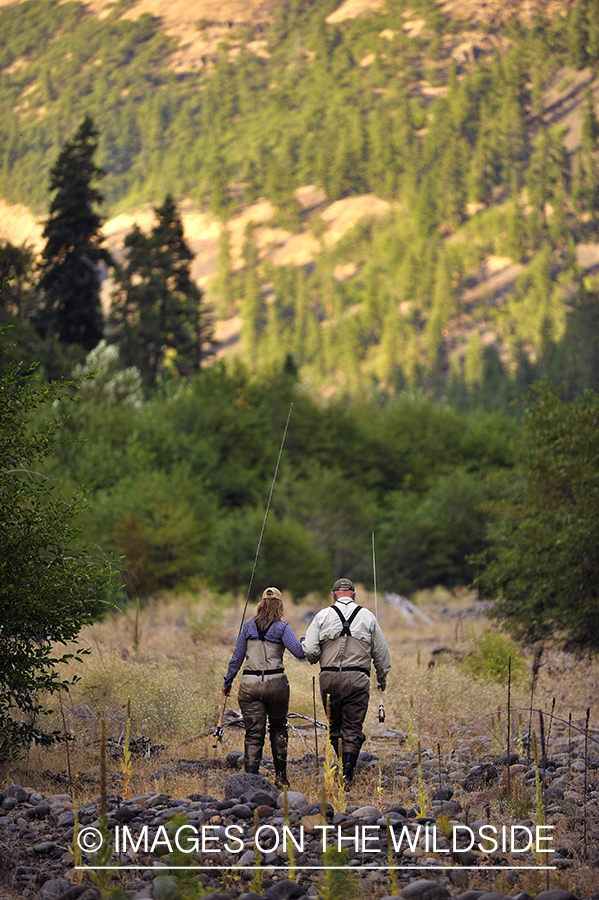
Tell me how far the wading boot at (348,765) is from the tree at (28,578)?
8.78ft

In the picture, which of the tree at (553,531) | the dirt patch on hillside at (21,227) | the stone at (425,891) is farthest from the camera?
the dirt patch on hillside at (21,227)

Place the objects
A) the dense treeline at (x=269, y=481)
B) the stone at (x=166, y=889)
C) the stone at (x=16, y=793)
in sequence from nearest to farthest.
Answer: the stone at (x=166, y=889) < the stone at (x=16, y=793) < the dense treeline at (x=269, y=481)

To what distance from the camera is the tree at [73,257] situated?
218 ft

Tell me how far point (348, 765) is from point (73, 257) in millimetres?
61472

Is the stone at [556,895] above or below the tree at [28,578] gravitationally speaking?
below

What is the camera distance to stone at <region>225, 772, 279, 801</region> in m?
8.88

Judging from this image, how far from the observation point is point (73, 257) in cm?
6750

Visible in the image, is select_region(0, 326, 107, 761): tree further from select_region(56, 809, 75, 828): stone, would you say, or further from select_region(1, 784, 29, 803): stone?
select_region(56, 809, 75, 828): stone

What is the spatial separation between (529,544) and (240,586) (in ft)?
55.3

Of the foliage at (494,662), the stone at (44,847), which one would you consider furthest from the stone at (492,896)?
the foliage at (494,662)

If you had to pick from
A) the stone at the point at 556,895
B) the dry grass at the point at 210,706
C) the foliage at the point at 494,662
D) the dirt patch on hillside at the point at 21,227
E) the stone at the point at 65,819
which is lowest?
the foliage at the point at 494,662

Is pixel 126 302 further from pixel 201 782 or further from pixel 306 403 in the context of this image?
pixel 201 782

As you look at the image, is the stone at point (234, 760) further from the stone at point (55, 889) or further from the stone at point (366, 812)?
the stone at point (55, 889)

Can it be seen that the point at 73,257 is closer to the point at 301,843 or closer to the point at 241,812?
the point at 241,812
